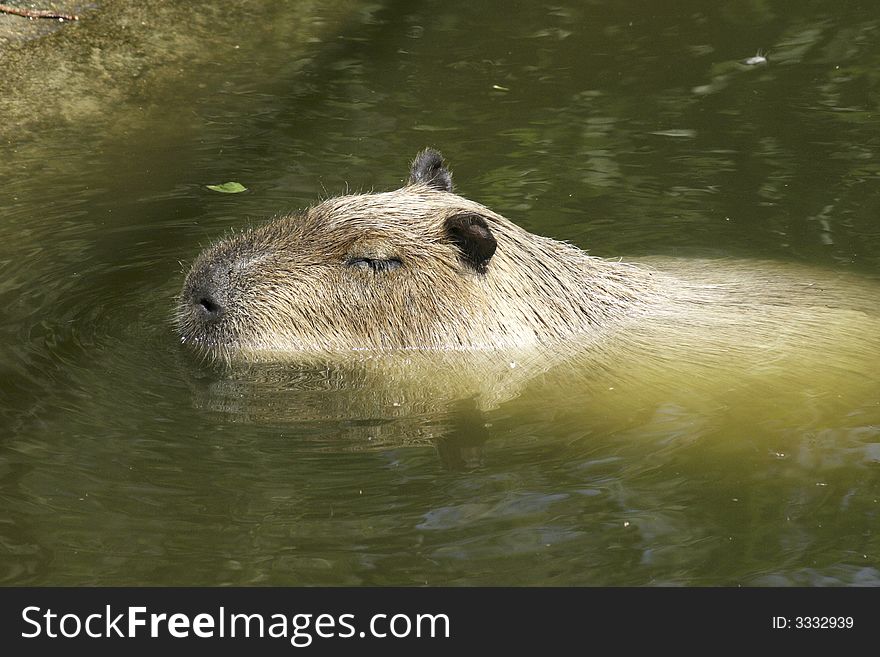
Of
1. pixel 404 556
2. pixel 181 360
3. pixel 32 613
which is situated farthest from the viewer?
pixel 181 360

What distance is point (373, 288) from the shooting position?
5.59 metres

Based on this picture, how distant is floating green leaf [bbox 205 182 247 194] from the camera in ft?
24.2

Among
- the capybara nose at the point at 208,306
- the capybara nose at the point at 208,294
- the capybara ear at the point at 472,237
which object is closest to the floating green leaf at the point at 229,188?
the capybara nose at the point at 208,294

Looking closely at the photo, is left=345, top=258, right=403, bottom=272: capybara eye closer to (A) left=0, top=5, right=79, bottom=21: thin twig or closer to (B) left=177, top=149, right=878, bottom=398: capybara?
(B) left=177, top=149, right=878, bottom=398: capybara

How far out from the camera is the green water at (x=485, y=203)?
159 inches

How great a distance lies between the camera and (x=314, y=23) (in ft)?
32.4

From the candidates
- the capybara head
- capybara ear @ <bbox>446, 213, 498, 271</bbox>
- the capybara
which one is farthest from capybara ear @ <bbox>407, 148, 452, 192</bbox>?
capybara ear @ <bbox>446, 213, 498, 271</bbox>

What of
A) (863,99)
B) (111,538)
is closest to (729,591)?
(111,538)

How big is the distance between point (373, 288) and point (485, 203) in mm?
2014

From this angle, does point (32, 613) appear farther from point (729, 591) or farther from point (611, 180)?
point (611, 180)

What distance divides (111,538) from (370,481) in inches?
35.5

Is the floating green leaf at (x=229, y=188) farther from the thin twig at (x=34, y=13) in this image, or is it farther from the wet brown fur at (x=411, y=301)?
the thin twig at (x=34, y=13)

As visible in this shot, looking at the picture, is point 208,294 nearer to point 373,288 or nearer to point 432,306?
point 373,288

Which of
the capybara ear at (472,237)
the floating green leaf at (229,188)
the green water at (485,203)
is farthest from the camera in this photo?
the floating green leaf at (229,188)
